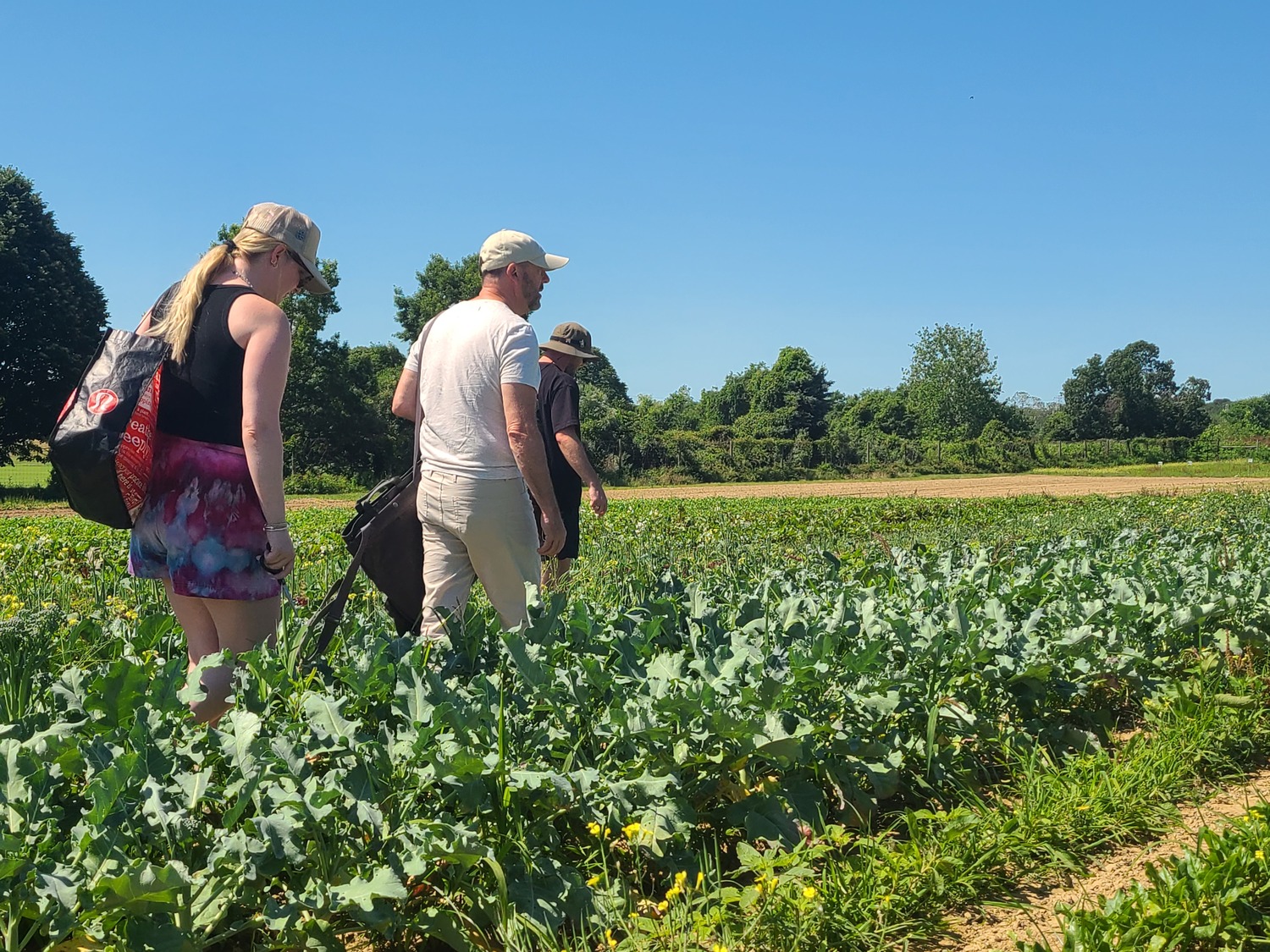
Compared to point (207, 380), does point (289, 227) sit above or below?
above

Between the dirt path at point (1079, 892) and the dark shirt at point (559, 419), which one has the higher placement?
the dark shirt at point (559, 419)

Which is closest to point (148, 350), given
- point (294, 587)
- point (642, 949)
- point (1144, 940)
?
point (642, 949)

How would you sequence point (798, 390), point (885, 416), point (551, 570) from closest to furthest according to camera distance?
1. point (551, 570)
2. point (798, 390)
3. point (885, 416)

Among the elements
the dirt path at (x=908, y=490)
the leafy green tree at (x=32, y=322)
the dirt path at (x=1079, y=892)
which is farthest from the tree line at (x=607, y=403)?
the dirt path at (x=1079, y=892)

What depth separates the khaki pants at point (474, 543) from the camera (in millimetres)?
3607

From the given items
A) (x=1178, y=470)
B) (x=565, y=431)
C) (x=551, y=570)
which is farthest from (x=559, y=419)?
(x=1178, y=470)

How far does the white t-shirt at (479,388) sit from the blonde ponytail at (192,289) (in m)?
0.79

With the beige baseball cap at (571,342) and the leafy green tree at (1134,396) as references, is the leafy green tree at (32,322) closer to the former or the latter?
the beige baseball cap at (571,342)

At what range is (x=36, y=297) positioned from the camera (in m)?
29.9

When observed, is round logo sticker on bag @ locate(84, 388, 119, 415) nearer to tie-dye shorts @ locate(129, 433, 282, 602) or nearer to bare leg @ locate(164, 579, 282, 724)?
tie-dye shorts @ locate(129, 433, 282, 602)

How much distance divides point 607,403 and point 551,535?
45.4m

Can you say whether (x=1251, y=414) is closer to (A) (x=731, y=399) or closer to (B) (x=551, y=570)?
(A) (x=731, y=399)

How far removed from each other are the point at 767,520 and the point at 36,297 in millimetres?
26917

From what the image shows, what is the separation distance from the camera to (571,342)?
542cm
